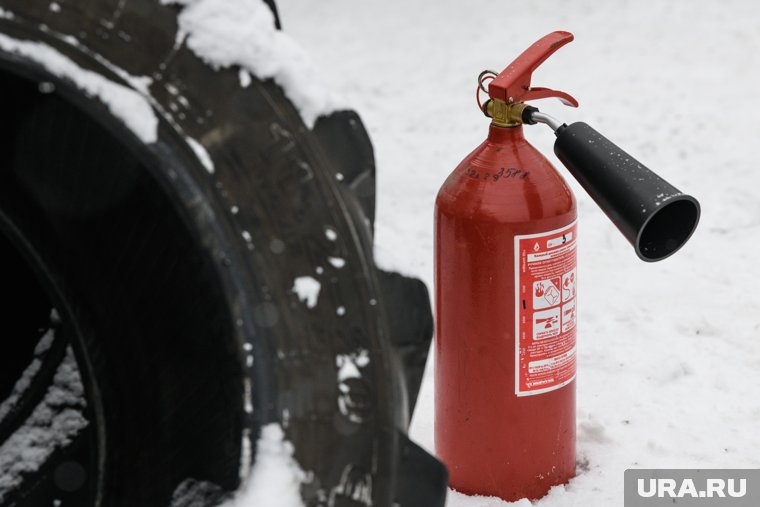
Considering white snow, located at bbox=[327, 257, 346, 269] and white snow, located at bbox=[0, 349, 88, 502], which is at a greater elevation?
white snow, located at bbox=[327, 257, 346, 269]

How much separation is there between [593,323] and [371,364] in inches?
64.4

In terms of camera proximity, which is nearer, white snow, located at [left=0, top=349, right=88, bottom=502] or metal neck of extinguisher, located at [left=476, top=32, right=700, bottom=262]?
white snow, located at [left=0, top=349, right=88, bottom=502]

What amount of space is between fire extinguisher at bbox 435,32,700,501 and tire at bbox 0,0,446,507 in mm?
640

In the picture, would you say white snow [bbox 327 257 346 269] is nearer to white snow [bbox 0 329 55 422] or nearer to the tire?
the tire

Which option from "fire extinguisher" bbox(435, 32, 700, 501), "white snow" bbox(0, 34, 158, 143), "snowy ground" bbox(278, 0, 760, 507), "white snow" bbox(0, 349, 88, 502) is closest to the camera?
"white snow" bbox(0, 34, 158, 143)

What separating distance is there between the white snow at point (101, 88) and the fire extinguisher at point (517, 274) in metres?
0.89

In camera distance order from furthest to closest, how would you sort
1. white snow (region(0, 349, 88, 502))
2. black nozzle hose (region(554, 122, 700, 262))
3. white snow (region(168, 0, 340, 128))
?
black nozzle hose (region(554, 122, 700, 262))
white snow (region(0, 349, 88, 502))
white snow (region(168, 0, 340, 128))

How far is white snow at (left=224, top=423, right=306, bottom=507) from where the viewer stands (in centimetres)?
135

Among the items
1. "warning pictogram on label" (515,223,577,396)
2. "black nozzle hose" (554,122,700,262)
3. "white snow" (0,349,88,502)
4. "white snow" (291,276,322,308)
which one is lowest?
"warning pictogram on label" (515,223,577,396)

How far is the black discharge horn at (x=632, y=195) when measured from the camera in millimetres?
1919

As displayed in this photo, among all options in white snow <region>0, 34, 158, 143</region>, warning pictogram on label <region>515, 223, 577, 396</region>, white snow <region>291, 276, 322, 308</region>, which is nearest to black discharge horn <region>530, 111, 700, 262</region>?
warning pictogram on label <region>515, 223, 577, 396</region>

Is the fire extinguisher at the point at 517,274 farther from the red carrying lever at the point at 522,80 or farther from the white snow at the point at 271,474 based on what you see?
the white snow at the point at 271,474

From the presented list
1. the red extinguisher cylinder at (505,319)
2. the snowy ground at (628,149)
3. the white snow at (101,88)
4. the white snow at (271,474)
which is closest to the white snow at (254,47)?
the white snow at (101,88)

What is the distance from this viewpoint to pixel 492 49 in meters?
5.17
